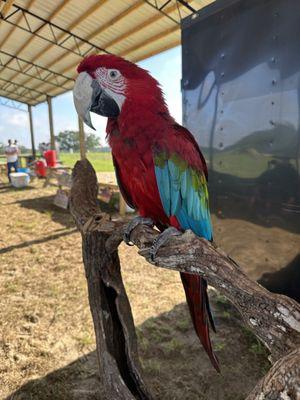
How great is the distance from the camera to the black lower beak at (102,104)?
163 centimetres

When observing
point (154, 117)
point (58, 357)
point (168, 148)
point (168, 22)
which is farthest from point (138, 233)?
point (168, 22)

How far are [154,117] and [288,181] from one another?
1215 millimetres

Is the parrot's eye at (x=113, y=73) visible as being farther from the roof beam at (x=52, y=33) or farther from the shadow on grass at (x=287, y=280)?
the roof beam at (x=52, y=33)

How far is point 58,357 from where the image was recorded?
8.99 feet

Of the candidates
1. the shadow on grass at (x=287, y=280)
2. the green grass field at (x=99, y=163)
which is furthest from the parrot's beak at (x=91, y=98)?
the green grass field at (x=99, y=163)

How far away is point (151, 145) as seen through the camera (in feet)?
5.41

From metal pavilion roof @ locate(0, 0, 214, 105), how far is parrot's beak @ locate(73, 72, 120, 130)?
455cm

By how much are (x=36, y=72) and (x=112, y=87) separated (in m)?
14.3

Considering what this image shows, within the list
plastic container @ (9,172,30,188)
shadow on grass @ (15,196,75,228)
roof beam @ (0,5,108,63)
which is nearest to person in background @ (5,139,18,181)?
plastic container @ (9,172,30,188)

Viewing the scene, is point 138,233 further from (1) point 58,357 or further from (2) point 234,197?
(1) point 58,357

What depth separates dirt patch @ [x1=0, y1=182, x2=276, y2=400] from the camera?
246 cm

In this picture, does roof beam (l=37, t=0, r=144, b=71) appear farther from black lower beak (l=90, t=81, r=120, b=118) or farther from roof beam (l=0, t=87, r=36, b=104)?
roof beam (l=0, t=87, r=36, b=104)

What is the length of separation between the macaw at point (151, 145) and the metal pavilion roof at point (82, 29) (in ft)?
14.8

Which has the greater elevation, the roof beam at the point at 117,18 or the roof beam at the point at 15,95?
the roof beam at the point at 15,95
